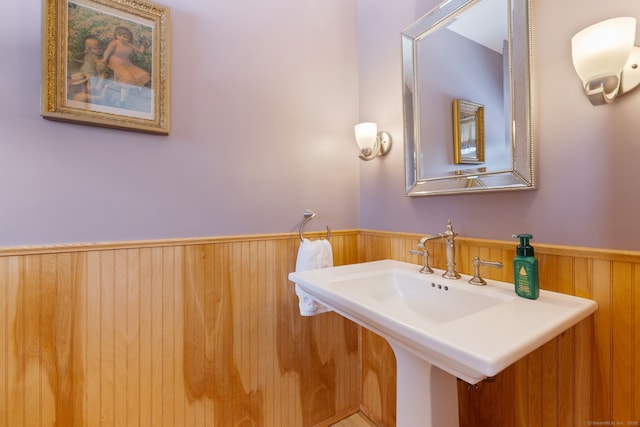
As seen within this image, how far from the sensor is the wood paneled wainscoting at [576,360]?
2.27 feet

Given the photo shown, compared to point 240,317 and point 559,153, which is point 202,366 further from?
point 559,153

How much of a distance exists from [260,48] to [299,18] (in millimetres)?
304

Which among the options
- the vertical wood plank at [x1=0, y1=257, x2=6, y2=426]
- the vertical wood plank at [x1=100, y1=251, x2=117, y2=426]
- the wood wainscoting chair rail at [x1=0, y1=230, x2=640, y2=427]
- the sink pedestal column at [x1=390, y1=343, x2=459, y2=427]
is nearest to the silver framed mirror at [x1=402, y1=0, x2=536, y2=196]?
the wood wainscoting chair rail at [x1=0, y1=230, x2=640, y2=427]

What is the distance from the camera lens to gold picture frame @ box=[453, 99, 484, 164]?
98cm

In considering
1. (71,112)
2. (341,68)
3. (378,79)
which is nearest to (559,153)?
(378,79)

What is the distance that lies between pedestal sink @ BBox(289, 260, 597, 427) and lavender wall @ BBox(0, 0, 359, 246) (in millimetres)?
468

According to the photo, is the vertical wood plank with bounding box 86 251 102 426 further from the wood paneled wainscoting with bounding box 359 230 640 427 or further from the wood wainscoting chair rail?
the wood paneled wainscoting with bounding box 359 230 640 427

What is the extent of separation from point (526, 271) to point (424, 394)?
46 cm

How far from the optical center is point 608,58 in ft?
2.13

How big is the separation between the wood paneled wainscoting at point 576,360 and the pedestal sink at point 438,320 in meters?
0.06

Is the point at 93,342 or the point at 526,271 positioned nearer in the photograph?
the point at 526,271

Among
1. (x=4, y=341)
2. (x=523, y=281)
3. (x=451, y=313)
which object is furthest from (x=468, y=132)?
(x=4, y=341)

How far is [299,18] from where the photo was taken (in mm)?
1381

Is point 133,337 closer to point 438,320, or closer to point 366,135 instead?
point 438,320
